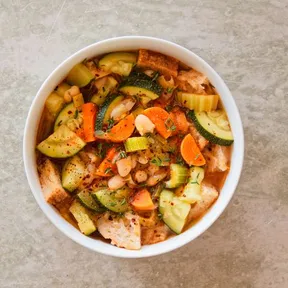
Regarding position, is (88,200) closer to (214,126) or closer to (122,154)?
(122,154)

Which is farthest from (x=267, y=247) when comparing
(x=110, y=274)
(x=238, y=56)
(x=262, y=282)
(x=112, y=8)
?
(x=112, y=8)

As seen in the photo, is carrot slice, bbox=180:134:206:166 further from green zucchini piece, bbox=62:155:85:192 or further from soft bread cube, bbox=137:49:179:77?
green zucchini piece, bbox=62:155:85:192

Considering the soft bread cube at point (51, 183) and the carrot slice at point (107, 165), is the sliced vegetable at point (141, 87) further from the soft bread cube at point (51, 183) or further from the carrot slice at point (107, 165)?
the soft bread cube at point (51, 183)

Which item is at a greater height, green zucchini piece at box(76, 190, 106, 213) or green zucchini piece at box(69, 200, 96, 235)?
green zucchini piece at box(76, 190, 106, 213)

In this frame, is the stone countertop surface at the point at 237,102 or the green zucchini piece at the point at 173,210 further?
the stone countertop surface at the point at 237,102

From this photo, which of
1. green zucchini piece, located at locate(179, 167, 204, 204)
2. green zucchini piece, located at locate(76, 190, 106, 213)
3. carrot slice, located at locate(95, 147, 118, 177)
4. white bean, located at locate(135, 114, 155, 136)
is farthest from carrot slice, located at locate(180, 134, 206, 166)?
green zucchini piece, located at locate(76, 190, 106, 213)

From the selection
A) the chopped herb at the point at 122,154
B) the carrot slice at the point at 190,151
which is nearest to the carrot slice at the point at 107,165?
the chopped herb at the point at 122,154
